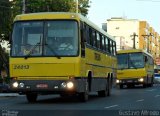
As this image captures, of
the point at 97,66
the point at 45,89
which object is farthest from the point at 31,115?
the point at 97,66

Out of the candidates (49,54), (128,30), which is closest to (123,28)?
(128,30)

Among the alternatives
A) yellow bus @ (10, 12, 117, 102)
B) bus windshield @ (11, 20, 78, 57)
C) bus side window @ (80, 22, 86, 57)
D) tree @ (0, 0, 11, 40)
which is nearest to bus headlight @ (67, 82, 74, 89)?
yellow bus @ (10, 12, 117, 102)

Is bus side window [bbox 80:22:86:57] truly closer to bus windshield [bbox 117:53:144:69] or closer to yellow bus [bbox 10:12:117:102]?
yellow bus [bbox 10:12:117:102]

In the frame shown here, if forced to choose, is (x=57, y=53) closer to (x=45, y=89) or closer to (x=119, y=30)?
(x=45, y=89)

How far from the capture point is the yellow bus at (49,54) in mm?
21688

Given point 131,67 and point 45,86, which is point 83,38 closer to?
point 45,86

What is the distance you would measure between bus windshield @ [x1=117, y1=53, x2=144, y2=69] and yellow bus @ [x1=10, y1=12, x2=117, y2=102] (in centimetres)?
2166

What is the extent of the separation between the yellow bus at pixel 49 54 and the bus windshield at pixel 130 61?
21662mm

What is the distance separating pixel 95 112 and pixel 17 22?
6313 mm

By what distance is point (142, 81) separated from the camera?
45.1 m

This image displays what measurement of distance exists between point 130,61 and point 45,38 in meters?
23.3

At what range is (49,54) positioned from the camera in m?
21.8

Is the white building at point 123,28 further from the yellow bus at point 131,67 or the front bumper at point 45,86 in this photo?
the front bumper at point 45,86

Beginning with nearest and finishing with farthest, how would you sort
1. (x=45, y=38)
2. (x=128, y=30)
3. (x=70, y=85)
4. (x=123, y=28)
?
(x=70, y=85) → (x=45, y=38) → (x=123, y=28) → (x=128, y=30)
